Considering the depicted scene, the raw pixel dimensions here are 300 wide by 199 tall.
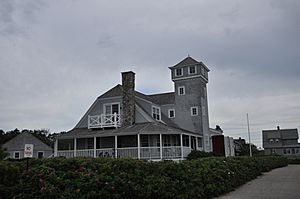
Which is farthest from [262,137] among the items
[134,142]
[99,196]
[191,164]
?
[99,196]

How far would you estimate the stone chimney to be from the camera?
2809cm

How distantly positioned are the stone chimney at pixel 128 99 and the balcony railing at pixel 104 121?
1.99 ft

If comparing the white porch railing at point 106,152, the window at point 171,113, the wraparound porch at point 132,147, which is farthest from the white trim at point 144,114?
the window at point 171,113

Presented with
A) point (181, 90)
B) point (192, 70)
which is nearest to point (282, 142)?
point (181, 90)

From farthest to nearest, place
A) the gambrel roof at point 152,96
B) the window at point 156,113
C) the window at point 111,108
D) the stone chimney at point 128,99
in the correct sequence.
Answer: the window at point 156,113
the gambrel roof at point 152,96
the window at point 111,108
the stone chimney at point 128,99

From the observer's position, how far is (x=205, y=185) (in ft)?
39.9

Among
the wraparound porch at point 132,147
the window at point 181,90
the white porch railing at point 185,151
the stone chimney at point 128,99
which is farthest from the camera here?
the window at point 181,90

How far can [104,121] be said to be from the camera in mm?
28250

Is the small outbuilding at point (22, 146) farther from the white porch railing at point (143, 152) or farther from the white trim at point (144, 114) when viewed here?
the white trim at point (144, 114)

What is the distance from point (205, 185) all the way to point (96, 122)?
58.3 ft

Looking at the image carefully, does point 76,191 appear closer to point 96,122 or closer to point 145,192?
point 145,192

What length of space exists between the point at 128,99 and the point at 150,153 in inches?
216

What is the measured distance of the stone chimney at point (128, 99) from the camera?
2809 centimetres

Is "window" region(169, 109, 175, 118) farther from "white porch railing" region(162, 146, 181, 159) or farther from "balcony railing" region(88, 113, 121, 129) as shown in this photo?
"white porch railing" region(162, 146, 181, 159)
